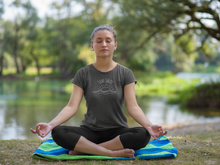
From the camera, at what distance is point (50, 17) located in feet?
113

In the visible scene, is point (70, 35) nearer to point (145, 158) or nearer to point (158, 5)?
point (158, 5)

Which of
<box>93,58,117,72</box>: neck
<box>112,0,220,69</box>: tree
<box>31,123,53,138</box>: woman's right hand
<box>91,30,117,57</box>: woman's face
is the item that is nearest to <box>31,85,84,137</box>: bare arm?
<box>31,123,53,138</box>: woman's right hand

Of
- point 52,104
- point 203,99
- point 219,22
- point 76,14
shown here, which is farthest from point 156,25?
point 76,14

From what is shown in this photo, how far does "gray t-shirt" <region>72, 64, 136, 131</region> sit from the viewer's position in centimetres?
272

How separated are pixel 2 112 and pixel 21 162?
8.80 metres

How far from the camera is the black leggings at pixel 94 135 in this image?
2.63 m

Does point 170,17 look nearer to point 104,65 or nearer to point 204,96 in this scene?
point 204,96

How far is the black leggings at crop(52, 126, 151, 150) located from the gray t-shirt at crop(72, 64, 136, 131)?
0.26 feet

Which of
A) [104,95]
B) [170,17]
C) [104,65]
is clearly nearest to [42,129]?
[104,95]

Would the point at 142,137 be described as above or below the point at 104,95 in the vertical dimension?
below

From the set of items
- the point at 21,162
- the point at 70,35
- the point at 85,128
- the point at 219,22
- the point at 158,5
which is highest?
the point at 70,35

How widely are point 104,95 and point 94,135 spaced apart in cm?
44

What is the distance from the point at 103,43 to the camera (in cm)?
275

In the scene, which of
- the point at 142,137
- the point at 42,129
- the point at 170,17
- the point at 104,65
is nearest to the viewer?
the point at 42,129
